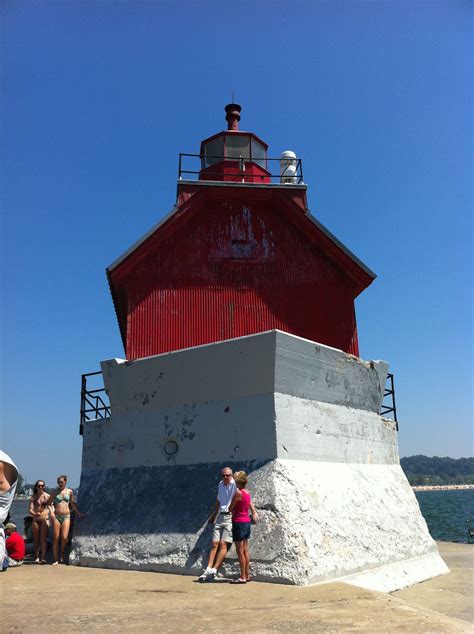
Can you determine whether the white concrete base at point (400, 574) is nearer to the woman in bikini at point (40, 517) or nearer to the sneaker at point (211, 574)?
the sneaker at point (211, 574)

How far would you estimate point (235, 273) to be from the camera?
12406mm

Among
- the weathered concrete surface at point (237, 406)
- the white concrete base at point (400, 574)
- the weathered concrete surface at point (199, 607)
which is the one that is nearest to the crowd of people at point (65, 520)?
the weathered concrete surface at point (199, 607)

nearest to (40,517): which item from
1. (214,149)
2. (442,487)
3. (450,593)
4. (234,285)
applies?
(234,285)

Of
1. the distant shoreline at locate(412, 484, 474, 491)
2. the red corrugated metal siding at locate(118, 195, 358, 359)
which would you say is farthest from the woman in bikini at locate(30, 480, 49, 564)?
the distant shoreline at locate(412, 484, 474, 491)

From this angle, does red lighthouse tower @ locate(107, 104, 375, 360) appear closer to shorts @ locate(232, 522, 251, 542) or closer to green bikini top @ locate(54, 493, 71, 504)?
green bikini top @ locate(54, 493, 71, 504)

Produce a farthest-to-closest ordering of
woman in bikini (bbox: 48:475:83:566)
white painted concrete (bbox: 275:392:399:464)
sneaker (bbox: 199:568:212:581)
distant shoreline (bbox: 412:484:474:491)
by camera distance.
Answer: distant shoreline (bbox: 412:484:474:491) → woman in bikini (bbox: 48:475:83:566) → white painted concrete (bbox: 275:392:399:464) → sneaker (bbox: 199:568:212:581)

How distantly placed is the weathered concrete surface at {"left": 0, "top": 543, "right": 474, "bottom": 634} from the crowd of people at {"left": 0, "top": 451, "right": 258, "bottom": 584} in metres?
0.43

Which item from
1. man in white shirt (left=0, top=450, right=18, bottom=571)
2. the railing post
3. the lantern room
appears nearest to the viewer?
man in white shirt (left=0, top=450, right=18, bottom=571)

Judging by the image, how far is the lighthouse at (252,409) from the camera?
8.45 m

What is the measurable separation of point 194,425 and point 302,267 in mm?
5105

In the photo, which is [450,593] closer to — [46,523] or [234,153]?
[46,523]

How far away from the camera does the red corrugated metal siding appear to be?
39.0 ft

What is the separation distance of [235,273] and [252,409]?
4351mm

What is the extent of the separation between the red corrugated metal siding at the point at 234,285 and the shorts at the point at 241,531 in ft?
16.8
